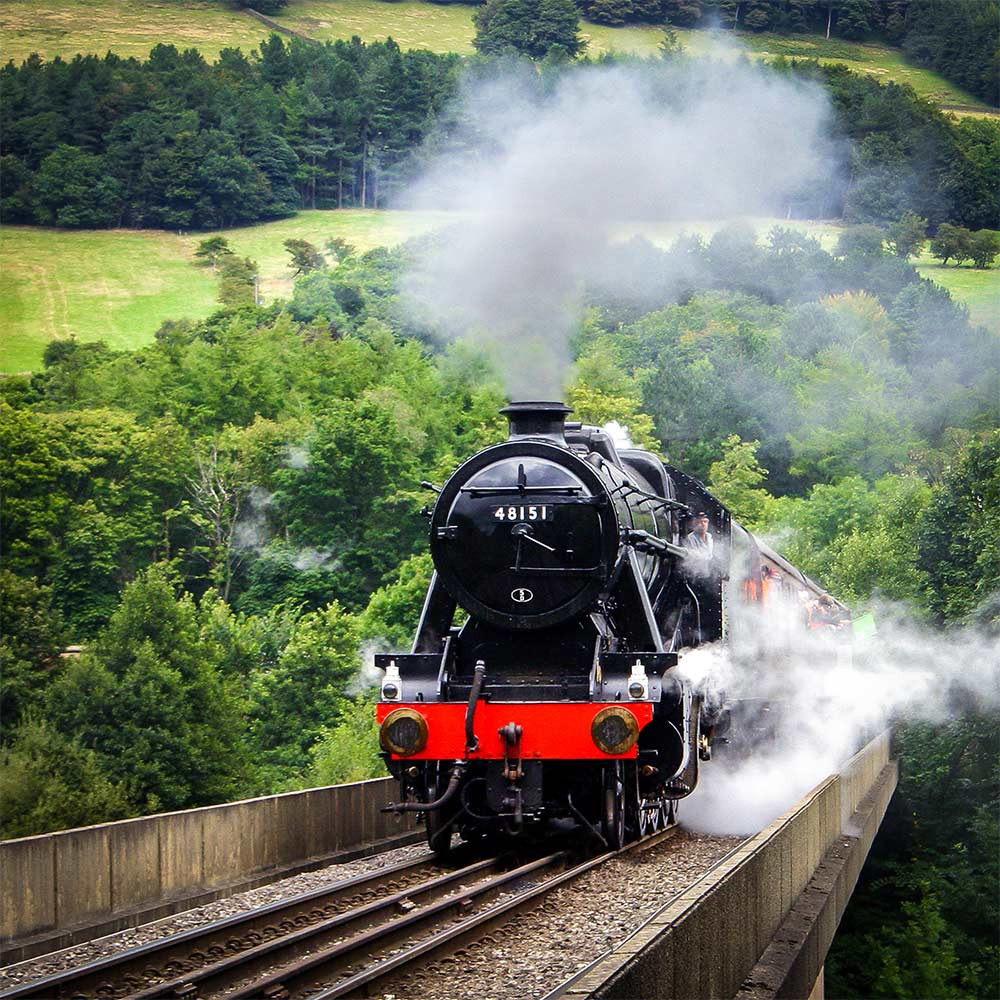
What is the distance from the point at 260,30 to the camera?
6359cm

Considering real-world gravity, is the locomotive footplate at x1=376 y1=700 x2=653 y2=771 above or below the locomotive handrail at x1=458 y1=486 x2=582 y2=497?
below

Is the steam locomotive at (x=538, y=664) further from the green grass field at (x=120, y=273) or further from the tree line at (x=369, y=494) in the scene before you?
the green grass field at (x=120, y=273)

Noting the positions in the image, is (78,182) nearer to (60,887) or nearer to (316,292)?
(316,292)

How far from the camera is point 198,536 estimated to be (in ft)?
185

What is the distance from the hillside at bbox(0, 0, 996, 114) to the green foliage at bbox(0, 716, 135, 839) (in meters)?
32.4

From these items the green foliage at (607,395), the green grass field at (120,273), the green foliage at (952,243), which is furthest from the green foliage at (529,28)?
the green foliage at (952,243)

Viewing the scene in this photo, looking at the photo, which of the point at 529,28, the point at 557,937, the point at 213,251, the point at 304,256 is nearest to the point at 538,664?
the point at 557,937

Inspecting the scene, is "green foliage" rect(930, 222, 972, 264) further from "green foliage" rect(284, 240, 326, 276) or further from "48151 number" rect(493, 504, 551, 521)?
"48151 number" rect(493, 504, 551, 521)

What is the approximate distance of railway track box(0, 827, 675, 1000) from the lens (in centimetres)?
696

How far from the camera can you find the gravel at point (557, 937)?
716cm

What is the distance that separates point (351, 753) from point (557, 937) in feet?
72.0

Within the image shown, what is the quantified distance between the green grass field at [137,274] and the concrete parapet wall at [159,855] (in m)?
45.5

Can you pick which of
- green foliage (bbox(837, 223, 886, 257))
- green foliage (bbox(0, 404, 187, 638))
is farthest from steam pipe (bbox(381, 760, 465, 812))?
green foliage (bbox(837, 223, 886, 257))

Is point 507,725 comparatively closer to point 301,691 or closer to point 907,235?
point 301,691
